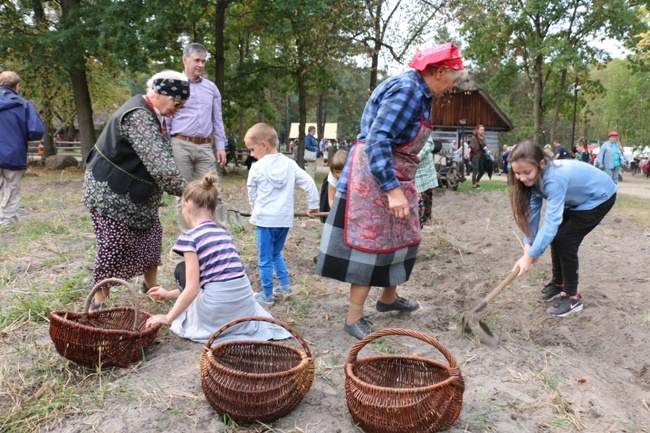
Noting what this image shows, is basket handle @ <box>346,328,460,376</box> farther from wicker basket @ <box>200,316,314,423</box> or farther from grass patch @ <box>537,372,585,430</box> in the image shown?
grass patch @ <box>537,372,585,430</box>

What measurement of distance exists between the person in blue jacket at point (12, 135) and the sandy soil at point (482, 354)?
3389 mm

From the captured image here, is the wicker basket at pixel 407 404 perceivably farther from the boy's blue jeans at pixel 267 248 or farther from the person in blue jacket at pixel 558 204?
the boy's blue jeans at pixel 267 248

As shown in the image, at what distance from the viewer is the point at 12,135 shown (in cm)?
724

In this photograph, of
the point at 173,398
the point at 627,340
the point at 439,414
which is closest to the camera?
the point at 439,414

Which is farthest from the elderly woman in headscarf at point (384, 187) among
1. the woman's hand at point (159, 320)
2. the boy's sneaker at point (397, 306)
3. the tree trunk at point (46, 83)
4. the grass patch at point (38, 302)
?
the tree trunk at point (46, 83)

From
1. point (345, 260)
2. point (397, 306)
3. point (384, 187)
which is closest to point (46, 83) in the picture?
point (397, 306)

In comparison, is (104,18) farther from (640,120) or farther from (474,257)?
(640,120)

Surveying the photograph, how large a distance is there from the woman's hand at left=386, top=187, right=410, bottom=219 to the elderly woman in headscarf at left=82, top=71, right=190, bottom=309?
4.64 ft

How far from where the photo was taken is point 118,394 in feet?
9.73

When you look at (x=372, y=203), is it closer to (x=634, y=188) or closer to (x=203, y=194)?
(x=203, y=194)

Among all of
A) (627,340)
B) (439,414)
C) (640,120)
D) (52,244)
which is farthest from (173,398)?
(640,120)

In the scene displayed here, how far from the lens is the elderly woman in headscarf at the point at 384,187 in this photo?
3277mm

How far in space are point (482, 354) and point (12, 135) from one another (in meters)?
6.53

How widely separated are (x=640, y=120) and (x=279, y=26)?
34.1 m
